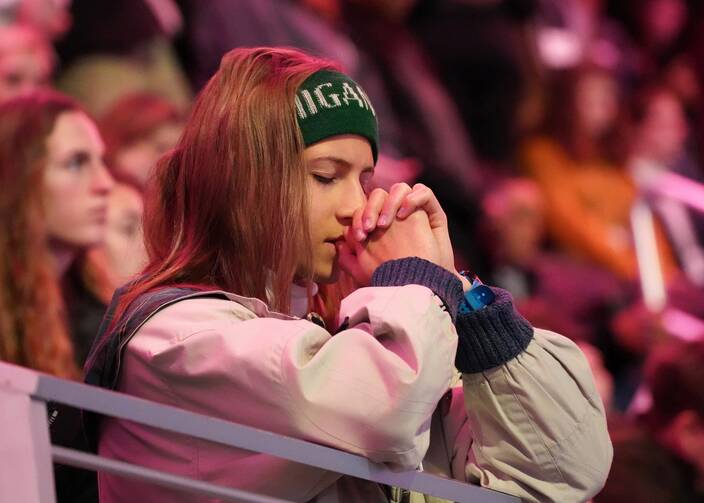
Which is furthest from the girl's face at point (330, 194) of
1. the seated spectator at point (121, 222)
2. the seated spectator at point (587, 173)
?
the seated spectator at point (587, 173)

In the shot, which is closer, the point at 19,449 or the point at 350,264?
the point at 19,449

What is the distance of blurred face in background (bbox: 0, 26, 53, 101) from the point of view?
395 cm

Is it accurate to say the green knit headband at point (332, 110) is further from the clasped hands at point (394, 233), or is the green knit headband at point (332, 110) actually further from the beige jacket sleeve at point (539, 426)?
the beige jacket sleeve at point (539, 426)

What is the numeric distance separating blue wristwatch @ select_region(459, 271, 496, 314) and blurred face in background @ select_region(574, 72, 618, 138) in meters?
4.53

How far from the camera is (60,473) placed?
210cm

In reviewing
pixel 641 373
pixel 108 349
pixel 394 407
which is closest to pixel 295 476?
pixel 394 407

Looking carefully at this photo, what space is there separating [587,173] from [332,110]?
4.50 meters

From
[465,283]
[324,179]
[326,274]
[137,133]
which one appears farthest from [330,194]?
[137,133]

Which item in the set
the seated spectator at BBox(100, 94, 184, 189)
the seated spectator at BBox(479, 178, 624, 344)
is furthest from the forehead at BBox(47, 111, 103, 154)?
the seated spectator at BBox(479, 178, 624, 344)

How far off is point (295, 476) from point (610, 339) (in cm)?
400

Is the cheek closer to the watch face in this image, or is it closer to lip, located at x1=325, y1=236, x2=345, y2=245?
lip, located at x1=325, y1=236, x2=345, y2=245

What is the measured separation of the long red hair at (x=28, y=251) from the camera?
10.8 feet

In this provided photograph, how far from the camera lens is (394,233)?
2.04 metres

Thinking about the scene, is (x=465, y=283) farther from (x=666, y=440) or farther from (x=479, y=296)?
(x=666, y=440)
